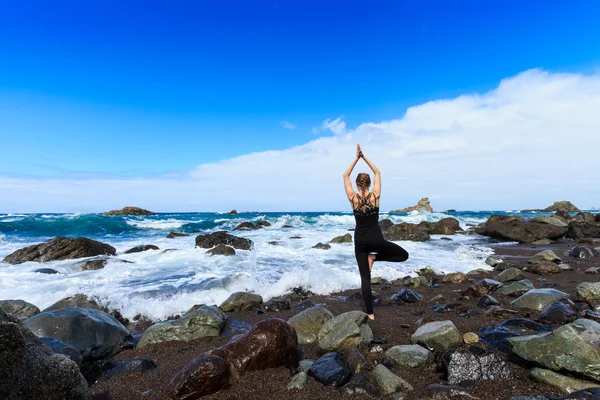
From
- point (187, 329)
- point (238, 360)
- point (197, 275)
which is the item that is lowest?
point (197, 275)

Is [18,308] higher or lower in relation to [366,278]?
lower

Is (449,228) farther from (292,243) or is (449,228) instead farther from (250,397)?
(250,397)

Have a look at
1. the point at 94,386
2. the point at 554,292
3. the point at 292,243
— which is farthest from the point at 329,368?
the point at 292,243

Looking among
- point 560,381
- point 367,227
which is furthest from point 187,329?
point 560,381

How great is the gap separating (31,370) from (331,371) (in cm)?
248

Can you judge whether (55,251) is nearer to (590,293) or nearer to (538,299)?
(538,299)

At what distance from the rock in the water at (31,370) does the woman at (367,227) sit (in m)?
3.61

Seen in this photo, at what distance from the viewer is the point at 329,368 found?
3330 mm

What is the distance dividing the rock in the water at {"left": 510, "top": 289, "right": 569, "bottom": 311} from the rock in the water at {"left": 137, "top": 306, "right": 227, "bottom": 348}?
15.8 feet

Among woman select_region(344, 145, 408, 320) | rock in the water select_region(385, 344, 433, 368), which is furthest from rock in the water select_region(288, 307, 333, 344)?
rock in the water select_region(385, 344, 433, 368)

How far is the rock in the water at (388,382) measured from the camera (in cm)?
298

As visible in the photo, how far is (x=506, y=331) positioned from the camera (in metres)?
3.88

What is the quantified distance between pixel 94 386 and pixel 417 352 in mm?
3417

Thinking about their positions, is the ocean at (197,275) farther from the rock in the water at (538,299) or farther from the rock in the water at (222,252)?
the rock in the water at (538,299)
